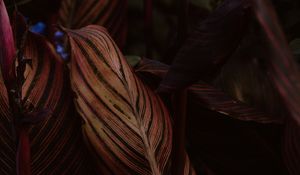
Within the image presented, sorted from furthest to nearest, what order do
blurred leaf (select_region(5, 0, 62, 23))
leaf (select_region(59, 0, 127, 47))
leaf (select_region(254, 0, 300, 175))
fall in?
leaf (select_region(59, 0, 127, 47))
blurred leaf (select_region(5, 0, 62, 23))
leaf (select_region(254, 0, 300, 175))

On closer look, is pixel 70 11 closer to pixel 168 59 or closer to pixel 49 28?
pixel 49 28

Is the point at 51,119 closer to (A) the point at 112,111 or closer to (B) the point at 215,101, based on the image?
(A) the point at 112,111

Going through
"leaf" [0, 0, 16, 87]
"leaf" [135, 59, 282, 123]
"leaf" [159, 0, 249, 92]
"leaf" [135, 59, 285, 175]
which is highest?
"leaf" [0, 0, 16, 87]

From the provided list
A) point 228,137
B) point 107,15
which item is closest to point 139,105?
point 228,137

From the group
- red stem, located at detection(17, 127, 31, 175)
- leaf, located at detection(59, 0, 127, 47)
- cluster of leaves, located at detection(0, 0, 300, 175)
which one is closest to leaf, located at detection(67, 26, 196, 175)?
cluster of leaves, located at detection(0, 0, 300, 175)

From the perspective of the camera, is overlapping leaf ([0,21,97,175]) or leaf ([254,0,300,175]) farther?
overlapping leaf ([0,21,97,175])

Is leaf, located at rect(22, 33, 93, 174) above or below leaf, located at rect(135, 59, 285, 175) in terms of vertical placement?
above

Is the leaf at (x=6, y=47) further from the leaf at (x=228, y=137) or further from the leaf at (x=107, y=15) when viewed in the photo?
the leaf at (x=107, y=15)

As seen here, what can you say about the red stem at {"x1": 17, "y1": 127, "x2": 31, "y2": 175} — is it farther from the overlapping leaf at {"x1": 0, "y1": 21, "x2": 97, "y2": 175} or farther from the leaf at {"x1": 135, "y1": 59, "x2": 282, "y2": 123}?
the leaf at {"x1": 135, "y1": 59, "x2": 282, "y2": 123}
